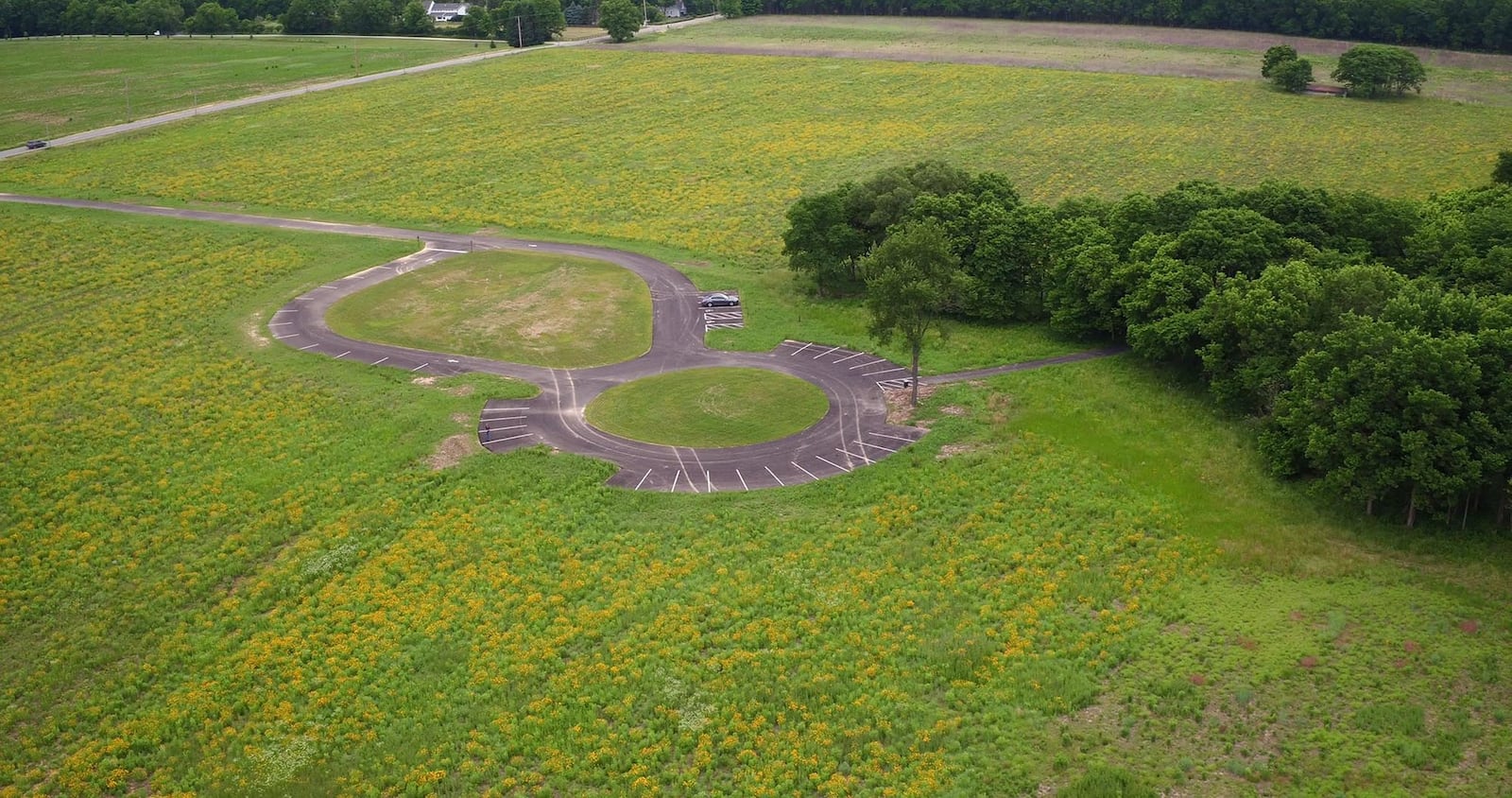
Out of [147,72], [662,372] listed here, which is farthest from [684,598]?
[147,72]

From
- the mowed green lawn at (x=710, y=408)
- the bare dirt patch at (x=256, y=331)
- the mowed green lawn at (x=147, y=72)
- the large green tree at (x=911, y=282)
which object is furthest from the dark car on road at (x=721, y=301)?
the mowed green lawn at (x=147, y=72)

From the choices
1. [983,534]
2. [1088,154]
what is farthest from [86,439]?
[1088,154]

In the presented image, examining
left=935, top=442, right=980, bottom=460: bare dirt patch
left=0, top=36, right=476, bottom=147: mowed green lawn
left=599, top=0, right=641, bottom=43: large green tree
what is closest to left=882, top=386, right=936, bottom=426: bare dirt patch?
left=935, top=442, right=980, bottom=460: bare dirt patch

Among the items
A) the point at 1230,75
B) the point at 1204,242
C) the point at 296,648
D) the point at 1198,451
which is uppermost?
the point at 1230,75

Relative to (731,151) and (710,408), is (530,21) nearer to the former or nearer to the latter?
(731,151)

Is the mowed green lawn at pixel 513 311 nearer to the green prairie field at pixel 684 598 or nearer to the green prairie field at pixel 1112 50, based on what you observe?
the green prairie field at pixel 684 598

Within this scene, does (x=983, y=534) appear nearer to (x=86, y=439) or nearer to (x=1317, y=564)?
(x=1317, y=564)
